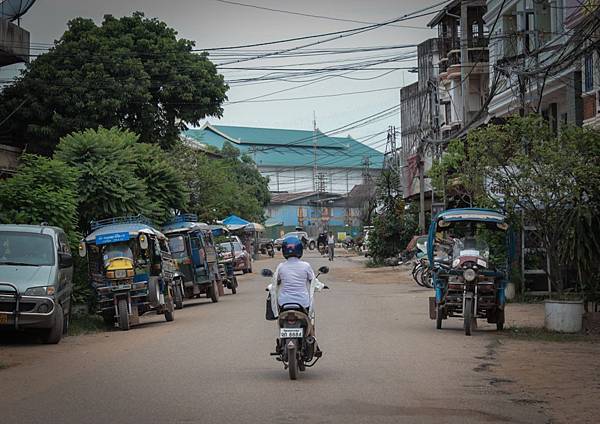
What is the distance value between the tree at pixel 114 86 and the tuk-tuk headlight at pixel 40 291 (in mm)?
20241

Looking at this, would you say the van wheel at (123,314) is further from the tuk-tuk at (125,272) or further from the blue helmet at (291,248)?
the blue helmet at (291,248)

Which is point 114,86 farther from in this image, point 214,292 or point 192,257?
point 214,292

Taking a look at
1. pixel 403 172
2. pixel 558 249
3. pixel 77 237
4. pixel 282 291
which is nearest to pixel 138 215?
pixel 77 237

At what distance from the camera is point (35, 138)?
37688 mm

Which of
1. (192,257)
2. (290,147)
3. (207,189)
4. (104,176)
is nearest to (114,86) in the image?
(192,257)

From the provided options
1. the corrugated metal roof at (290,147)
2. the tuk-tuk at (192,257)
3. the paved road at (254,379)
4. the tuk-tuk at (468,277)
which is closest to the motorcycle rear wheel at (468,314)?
the tuk-tuk at (468,277)

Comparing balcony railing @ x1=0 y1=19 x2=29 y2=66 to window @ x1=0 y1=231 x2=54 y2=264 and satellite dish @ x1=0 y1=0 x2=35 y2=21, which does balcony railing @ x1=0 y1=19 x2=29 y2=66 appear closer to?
satellite dish @ x1=0 y1=0 x2=35 y2=21

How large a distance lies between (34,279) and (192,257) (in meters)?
12.7

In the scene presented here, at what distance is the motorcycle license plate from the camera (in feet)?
39.8

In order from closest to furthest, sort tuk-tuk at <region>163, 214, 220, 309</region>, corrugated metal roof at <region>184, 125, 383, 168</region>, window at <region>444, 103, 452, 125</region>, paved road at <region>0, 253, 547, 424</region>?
1. paved road at <region>0, 253, 547, 424</region>
2. tuk-tuk at <region>163, 214, 220, 309</region>
3. window at <region>444, 103, 452, 125</region>
4. corrugated metal roof at <region>184, 125, 383, 168</region>

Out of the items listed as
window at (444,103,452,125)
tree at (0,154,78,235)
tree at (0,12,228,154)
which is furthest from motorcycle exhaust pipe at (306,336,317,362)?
window at (444,103,452,125)

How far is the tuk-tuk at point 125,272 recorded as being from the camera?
2166 centimetres

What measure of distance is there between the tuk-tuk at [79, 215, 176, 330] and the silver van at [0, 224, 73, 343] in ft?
7.53

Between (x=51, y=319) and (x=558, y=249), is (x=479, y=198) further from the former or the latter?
(x=51, y=319)
